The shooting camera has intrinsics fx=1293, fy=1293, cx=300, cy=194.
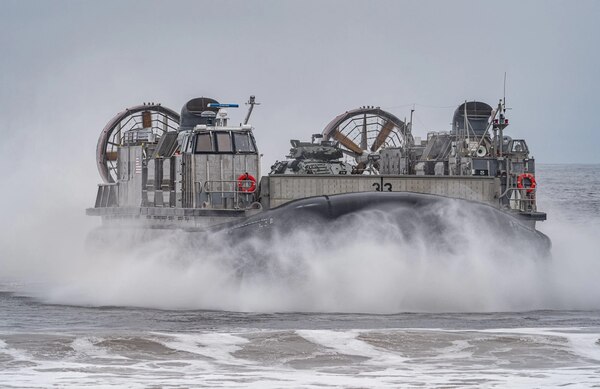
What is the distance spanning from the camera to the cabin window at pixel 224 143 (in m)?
20.8

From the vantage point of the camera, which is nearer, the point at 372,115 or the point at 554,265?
the point at 554,265

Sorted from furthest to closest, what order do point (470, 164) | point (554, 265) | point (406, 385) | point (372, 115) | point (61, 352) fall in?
point (372, 115) < point (470, 164) < point (554, 265) < point (61, 352) < point (406, 385)

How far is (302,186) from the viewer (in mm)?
19281

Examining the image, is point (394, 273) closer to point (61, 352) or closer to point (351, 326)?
point (351, 326)

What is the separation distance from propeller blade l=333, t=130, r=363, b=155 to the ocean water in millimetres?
4306

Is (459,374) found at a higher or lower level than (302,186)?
lower

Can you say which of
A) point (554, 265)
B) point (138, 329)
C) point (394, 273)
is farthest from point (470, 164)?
point (138, 329)

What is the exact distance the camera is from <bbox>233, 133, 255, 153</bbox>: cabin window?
2086 cm

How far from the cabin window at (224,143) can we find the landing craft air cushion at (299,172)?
0.6 inches

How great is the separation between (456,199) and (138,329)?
5422mm

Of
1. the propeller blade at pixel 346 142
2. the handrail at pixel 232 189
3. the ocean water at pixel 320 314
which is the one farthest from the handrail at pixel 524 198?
the propeller blade at pixel 346 142

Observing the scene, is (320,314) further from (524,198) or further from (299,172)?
(299,172)

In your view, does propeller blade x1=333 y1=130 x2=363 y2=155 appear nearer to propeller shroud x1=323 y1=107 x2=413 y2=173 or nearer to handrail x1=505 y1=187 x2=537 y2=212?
propeller shroud x1=323 y1=107 x2=413 y2=173

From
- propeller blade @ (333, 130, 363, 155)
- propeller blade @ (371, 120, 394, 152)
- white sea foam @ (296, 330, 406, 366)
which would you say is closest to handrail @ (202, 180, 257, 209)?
white sea foam @ (296, 330, 406, 366)
